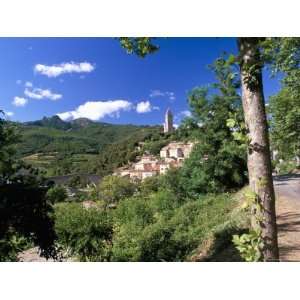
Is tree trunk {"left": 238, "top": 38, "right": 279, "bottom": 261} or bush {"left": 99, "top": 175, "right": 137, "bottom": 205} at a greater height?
tree trunk {"left": 238, "top": 38, "right": 279, "bottom": 261}

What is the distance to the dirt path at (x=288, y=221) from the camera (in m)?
3.30

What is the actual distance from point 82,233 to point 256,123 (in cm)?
370

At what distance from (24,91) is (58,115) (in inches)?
54.5

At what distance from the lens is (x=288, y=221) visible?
461 cm

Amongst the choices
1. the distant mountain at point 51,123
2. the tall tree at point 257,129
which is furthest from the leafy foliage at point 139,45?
the distant mountain at point 51,123

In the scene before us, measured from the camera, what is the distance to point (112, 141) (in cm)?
891

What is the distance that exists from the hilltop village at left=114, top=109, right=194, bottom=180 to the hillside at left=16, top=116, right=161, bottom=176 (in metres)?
0.57

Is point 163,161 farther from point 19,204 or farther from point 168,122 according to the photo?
point 19,204

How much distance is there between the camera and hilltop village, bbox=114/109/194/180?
9.03 m

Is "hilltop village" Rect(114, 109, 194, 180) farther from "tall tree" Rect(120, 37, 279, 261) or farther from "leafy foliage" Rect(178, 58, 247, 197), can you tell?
"tall tree" Rect(120, 37, 279, 261)

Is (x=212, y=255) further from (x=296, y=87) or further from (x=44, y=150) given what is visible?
(x=296, y=87)

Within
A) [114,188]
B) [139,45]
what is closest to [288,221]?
[139,45]
